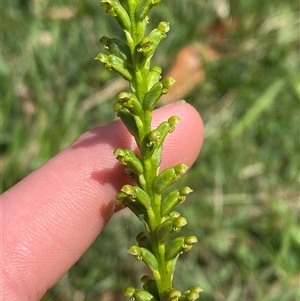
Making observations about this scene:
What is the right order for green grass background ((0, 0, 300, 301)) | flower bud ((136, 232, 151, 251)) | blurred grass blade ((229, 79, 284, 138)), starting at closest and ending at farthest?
flower bud ((136, 232, 151, 251)) < green grass background ((0, 0, 300, 301)) < blurred grass blade ((229, 79, 284, 138))

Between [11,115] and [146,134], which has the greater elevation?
[146,134]

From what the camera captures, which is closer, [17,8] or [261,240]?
[261,240]

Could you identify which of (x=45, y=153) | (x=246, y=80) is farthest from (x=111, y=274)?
(x=246, y=80)

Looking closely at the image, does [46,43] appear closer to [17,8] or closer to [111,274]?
[17,8]

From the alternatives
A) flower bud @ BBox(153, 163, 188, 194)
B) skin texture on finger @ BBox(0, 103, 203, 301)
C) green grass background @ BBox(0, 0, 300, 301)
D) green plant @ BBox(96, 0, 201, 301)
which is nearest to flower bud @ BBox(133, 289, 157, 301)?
green plant @ BBox(96, 0, 201, 301)

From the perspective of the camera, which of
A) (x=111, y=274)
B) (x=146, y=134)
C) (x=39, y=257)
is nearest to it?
(x=146, y=134)

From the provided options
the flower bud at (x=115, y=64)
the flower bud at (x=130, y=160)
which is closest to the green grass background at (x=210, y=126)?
the flower bud at (x=130, y=160)

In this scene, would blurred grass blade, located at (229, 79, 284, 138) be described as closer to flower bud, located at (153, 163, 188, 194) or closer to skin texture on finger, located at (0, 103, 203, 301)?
skin texture on finger, located at (0, 103, 203, 301)

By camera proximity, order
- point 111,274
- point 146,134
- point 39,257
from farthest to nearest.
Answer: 1. point 111,274
2. point 39,257
3. point 146,134
